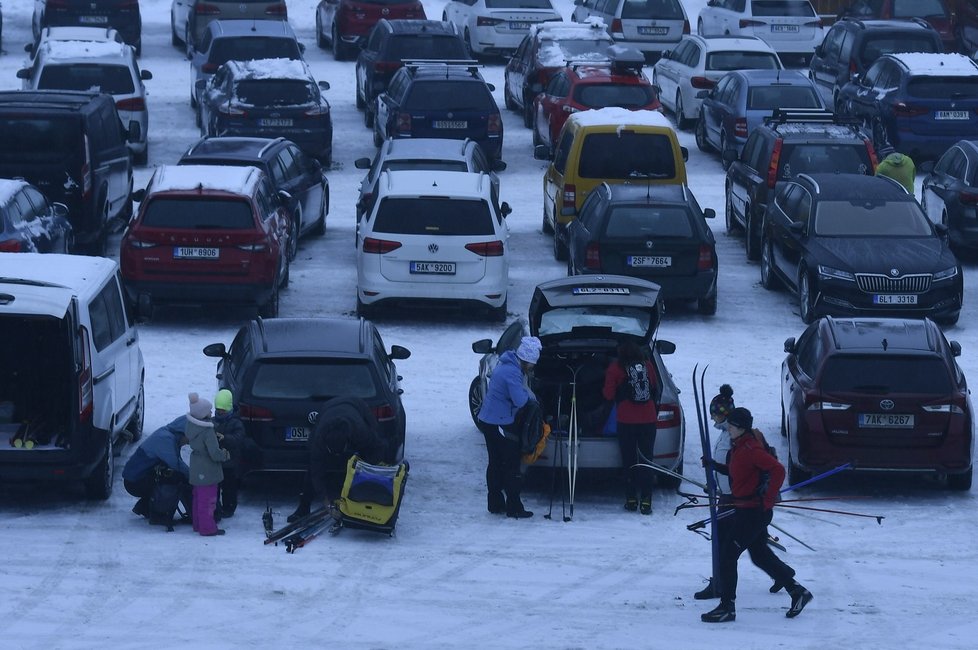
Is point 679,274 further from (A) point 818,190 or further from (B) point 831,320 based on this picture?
(B) point 831,320

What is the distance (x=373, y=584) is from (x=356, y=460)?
5.01 feet

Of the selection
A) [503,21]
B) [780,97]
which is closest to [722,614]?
[780,97]

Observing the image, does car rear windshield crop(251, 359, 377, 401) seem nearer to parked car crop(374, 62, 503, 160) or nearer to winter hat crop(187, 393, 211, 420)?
winter hat crop(187, 393, 211, 420)

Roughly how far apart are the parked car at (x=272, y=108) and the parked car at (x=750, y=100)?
5.90 m

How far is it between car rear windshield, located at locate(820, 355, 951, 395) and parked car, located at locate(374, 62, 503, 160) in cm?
1401

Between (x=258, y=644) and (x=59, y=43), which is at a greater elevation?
(x=258, y=644)

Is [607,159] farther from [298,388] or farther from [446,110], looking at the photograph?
[298,388]

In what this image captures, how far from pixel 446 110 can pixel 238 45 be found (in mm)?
5305

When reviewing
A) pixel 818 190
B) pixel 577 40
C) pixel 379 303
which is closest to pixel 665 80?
pixel 577 40

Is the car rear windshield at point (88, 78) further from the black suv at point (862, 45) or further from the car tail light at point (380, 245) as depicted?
the black suv at point (862, 45)

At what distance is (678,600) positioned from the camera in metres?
12.5

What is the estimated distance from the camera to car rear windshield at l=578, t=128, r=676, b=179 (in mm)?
24328

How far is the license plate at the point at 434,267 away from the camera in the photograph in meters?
20.7

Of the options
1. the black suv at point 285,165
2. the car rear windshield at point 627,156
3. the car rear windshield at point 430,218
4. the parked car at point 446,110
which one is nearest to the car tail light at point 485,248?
the car rear windshield at point 430,218
